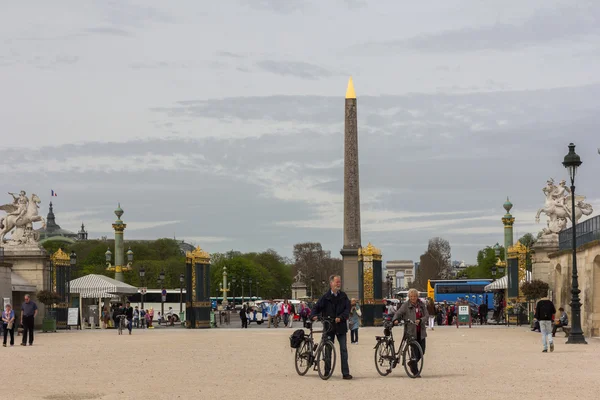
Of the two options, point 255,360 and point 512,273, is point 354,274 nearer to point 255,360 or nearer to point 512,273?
point 512,273

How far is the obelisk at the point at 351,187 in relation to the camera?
58.2 m

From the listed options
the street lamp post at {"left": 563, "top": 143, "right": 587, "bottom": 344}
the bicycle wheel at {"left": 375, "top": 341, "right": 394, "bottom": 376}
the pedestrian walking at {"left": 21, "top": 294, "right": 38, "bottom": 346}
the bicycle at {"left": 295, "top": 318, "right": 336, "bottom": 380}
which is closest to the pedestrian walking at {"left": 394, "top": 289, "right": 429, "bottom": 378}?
the bicycle wheel at {"left": 375, "top": 341, "right": 394, "bottom": 376}

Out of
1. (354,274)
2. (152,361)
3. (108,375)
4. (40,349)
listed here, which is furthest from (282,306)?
(108,375)

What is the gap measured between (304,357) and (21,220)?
95.5 ft

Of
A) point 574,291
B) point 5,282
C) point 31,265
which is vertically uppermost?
point 31,265

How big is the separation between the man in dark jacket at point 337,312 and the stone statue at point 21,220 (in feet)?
97.0

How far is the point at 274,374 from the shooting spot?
18.7m

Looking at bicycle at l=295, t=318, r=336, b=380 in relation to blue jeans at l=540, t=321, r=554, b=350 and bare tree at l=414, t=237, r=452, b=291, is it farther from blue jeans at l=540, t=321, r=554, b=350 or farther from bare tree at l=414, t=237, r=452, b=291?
bare tree at l=414, t=237, r=452, b=291

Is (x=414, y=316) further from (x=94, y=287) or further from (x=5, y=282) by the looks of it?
(x=94, y=287)

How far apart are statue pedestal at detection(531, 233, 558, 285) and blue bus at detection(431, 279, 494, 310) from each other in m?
34.3

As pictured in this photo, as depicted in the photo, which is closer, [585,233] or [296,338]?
[296,338]

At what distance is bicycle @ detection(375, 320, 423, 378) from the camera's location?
17.6 m

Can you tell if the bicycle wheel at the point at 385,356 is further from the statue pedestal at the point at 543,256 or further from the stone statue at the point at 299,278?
the stone statue at the point at 299,278

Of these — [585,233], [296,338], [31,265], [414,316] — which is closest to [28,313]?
[296,338]
